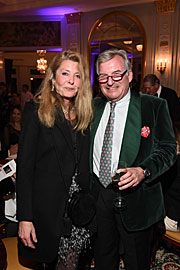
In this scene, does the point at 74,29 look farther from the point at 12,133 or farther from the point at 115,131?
the point at 115,131

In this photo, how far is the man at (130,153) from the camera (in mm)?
1556

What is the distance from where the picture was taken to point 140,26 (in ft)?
23.8

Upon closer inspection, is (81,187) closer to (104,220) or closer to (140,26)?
(104,220)

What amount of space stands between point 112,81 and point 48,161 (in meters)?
0.67

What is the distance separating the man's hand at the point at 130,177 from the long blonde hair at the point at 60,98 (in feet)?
1.34

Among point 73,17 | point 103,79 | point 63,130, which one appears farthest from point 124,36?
point 63,130

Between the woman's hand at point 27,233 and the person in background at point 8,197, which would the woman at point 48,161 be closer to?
the woman's hand at point 27,233

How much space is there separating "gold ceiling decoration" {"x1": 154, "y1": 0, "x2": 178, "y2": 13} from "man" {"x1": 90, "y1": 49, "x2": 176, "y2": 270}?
620 centimetres

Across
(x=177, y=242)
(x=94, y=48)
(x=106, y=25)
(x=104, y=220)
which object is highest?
(x=106, y=25)

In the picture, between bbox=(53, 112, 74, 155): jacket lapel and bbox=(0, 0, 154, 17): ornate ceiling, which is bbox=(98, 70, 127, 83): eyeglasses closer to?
bbox=(53, 112, 74, 155): jacket lapel

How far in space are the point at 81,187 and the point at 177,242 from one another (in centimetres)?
114

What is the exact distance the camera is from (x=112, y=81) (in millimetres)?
A: 1580

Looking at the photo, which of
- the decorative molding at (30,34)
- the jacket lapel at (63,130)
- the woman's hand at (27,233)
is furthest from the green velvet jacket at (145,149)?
the decorative molding at (30,34)

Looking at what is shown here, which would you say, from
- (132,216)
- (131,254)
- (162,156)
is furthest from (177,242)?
(162,156)
